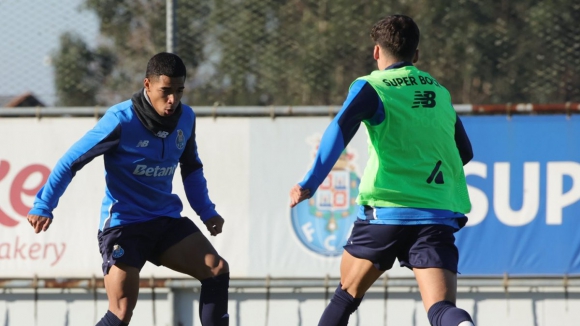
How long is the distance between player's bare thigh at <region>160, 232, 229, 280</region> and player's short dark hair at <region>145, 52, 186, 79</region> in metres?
0.93

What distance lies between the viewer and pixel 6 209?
23.7 feet

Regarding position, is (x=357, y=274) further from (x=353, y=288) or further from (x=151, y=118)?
(x=151, y=118)

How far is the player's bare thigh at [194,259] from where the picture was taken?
550 cm

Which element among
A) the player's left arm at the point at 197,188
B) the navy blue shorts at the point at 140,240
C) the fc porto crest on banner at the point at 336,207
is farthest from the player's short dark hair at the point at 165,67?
the fc porto crest on banner at the point at 336,207

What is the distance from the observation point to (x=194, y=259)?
5.50m

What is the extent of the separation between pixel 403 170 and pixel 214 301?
151 cm

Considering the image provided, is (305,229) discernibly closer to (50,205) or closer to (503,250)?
(503,250)

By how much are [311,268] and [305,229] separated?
0.29 meters

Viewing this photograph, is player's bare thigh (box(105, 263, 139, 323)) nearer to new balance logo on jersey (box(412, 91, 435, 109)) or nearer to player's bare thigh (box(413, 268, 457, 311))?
player's bare thigh (box(413, 268, 457, 311))

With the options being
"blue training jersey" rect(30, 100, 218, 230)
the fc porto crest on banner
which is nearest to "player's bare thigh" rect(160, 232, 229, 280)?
"blue training jersey" rect(30, 100, 218, 230)

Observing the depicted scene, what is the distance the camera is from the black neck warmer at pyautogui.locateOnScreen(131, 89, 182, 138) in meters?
5.32

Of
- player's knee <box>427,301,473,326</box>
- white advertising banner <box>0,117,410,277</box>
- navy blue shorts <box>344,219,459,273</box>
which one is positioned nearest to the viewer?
player's knee <box>427,301,473,326</box>

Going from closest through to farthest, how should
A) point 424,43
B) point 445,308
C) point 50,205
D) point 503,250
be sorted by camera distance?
point 445,308 < point 50,205 < point 503,250 < point 424,43

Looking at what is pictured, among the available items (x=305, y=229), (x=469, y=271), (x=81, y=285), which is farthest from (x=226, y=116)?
(x=469, y=271)
